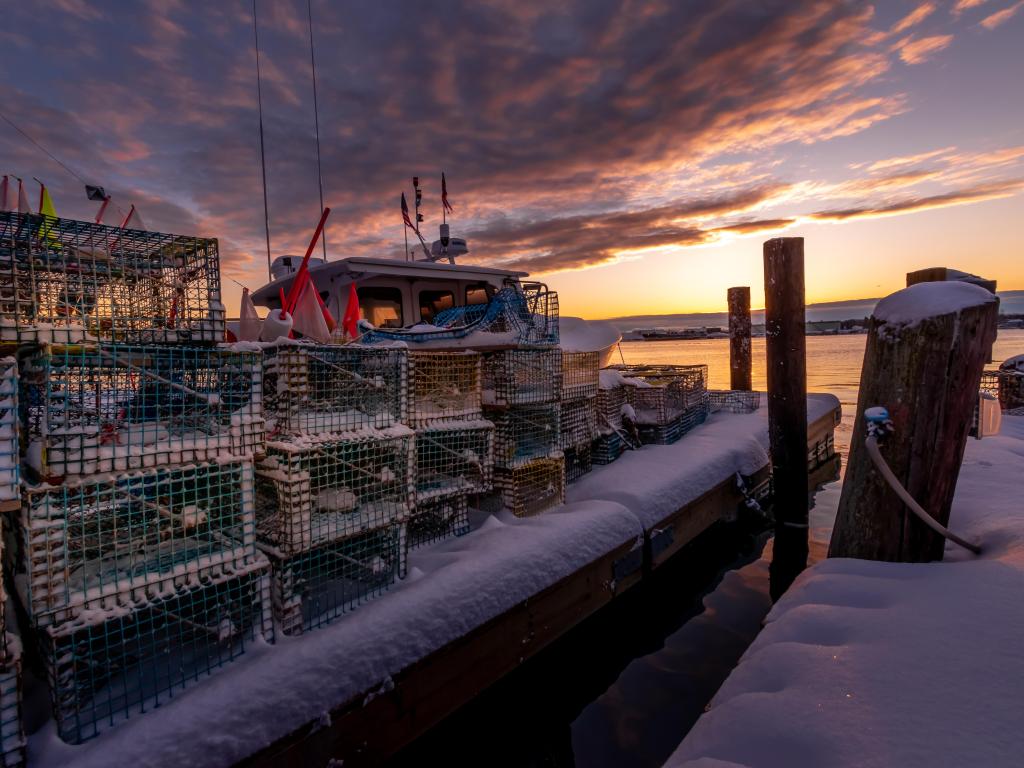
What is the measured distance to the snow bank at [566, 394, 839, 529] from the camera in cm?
692

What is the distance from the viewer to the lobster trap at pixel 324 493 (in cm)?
398

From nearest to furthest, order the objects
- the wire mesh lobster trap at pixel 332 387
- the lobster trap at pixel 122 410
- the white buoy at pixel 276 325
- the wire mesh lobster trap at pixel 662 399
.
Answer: the lobster trap at pixel 122 410 → the wire mesh lobster trap at pixel 332 387 → the white buoy at pixel 276 325 → the wire mesh lobster trap at pixel 662 399

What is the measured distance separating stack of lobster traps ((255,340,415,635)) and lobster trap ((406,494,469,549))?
88cm

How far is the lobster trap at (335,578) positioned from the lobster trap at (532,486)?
189 cm

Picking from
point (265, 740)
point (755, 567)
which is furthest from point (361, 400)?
point (755, 567)

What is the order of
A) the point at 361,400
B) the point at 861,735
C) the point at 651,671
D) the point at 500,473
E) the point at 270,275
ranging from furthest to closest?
the point at 270,275 < the point at 500,473 < the point at 651,671 < the point at 361,400 < the point at 861,735

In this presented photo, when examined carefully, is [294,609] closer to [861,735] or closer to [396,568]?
[396,568]

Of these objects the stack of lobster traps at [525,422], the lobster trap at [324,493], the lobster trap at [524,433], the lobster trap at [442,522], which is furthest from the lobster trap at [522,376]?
the lobster trap at [324,493]

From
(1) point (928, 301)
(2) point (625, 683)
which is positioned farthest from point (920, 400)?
(2) point (625, 683)

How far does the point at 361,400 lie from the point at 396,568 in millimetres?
1709

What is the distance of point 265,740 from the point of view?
3.05 m

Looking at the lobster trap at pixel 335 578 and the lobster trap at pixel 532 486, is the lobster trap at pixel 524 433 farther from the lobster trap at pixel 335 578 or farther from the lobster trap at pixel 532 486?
the lobster trap at pixel 335 578

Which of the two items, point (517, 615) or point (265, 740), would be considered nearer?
point (265, 740)

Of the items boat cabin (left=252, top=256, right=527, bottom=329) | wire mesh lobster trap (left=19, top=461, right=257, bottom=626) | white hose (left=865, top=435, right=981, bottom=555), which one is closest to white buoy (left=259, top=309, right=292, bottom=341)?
wire mesh lobster trap (left=19, top=461, right=257, bottom=626)
